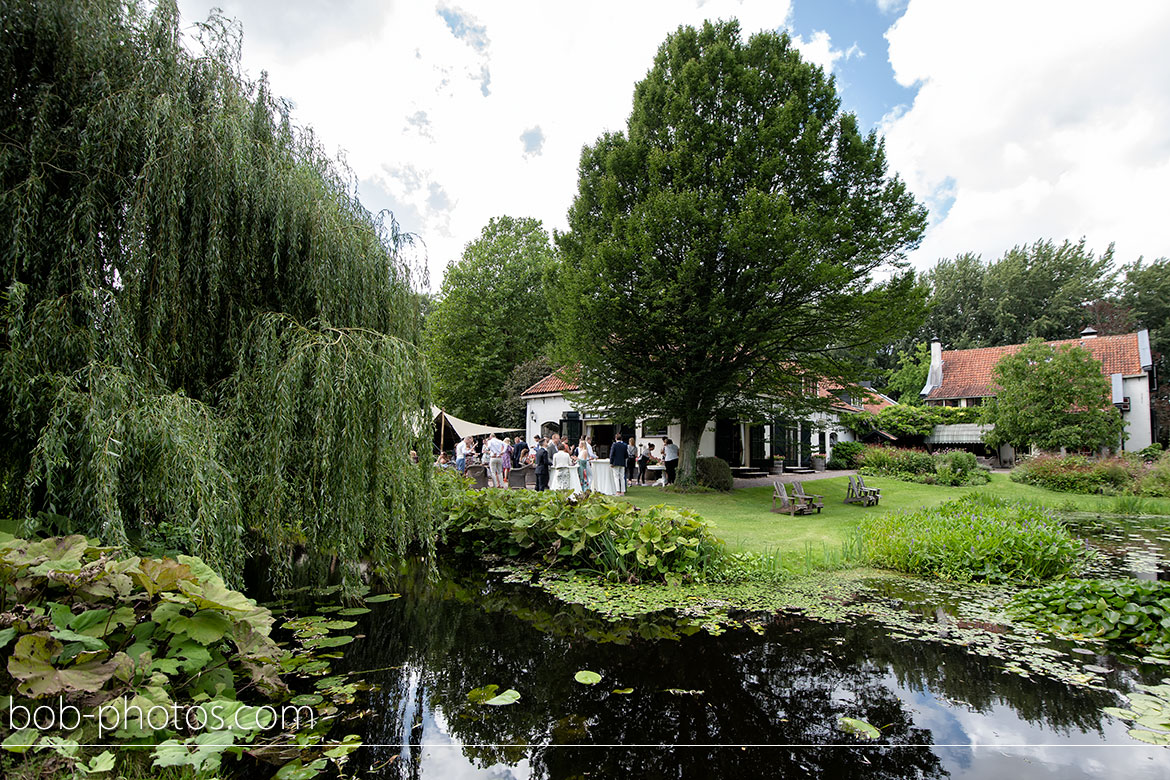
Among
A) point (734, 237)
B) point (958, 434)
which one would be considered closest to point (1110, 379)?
point (958, 434)

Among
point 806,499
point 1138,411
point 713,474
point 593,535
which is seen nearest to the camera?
point 593,535

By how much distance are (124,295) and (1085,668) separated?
368 inches

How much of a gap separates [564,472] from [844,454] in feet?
65.0

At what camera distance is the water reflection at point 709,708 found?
3.56m

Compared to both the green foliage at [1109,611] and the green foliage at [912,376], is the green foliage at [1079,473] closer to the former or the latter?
the green foliage at [1109,611]

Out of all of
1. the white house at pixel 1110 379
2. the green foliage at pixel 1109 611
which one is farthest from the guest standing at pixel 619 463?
the white house at pixel 1110 379

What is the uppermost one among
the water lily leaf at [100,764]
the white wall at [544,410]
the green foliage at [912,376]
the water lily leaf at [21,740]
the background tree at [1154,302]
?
the background tree at [1154,302]

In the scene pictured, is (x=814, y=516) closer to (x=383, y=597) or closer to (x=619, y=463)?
(x=619, y=463)

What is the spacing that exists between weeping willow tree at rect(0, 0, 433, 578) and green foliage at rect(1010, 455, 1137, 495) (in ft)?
70.3

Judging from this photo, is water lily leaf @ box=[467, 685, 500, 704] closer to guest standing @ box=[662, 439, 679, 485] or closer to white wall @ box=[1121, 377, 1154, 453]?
guest standing @ box=[662, 439, 679, 485]

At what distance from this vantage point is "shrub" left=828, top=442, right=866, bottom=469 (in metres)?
28.2

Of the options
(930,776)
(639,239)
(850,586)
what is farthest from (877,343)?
(930,776)

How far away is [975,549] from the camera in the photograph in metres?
8.15

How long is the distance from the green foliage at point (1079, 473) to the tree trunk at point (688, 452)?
41.4 ft
